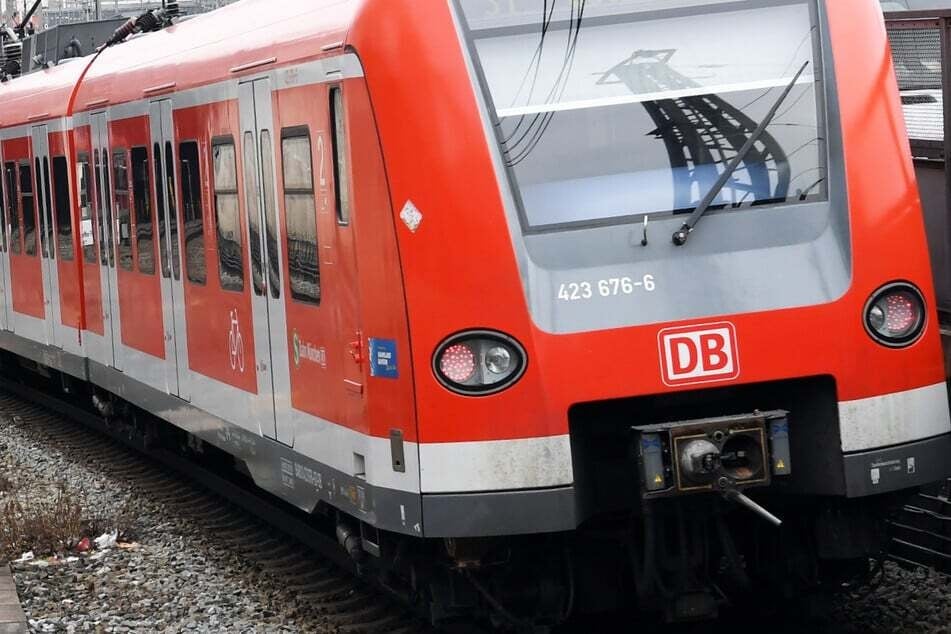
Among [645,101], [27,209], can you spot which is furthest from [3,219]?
[645,101]

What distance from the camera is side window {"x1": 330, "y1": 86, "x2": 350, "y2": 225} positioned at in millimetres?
6891

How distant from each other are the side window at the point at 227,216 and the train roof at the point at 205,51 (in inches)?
14.5

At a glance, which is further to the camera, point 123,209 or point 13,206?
point 13,206

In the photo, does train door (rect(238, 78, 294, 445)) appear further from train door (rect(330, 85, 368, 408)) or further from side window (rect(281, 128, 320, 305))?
train door (rect(330, 85, 368, 408))

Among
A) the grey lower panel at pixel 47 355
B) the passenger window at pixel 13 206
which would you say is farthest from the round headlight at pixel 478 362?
the passenger window at pixel 13 206

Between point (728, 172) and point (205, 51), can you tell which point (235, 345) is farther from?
point (728, 172)

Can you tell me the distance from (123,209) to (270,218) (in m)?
4.00

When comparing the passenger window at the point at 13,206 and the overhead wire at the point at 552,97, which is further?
the passenger window at the point at 13,206

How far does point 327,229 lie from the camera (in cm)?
726

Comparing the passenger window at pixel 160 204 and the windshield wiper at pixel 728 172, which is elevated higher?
the passenger window at pixel 160 204

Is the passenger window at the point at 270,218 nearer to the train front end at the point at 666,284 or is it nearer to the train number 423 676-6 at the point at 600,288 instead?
the train front end at the point at 666,284

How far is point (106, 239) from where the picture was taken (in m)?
12.6

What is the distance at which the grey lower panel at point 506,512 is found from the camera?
6.30 m

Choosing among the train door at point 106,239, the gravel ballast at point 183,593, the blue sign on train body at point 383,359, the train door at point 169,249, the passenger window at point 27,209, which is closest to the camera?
the blue sign on train body at point 383,359
